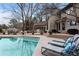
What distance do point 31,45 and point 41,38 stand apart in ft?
0.47

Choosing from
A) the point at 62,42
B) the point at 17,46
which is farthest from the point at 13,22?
the point at 62,42

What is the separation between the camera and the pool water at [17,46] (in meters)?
1.82

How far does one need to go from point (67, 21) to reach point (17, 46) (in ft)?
2.13

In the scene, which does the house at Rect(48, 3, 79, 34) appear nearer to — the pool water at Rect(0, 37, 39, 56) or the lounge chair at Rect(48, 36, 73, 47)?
the lounge chair at Rect(48, 36, 73, 47)

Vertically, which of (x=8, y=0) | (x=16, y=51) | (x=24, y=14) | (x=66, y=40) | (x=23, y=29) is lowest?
(x=16, y=51)

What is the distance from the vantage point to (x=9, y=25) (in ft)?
6.03

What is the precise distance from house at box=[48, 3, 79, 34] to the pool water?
296mm

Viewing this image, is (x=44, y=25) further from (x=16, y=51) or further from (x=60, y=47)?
(x=16, y=51)

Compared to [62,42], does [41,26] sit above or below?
above

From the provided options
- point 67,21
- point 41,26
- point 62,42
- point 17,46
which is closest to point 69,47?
point 62,42

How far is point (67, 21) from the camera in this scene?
1834mm

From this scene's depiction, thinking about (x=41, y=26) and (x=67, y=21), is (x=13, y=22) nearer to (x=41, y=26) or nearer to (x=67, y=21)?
(x=41, y=26)

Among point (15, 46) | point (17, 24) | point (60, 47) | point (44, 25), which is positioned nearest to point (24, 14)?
point (17, 24)

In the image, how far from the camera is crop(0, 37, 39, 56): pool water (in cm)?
182
